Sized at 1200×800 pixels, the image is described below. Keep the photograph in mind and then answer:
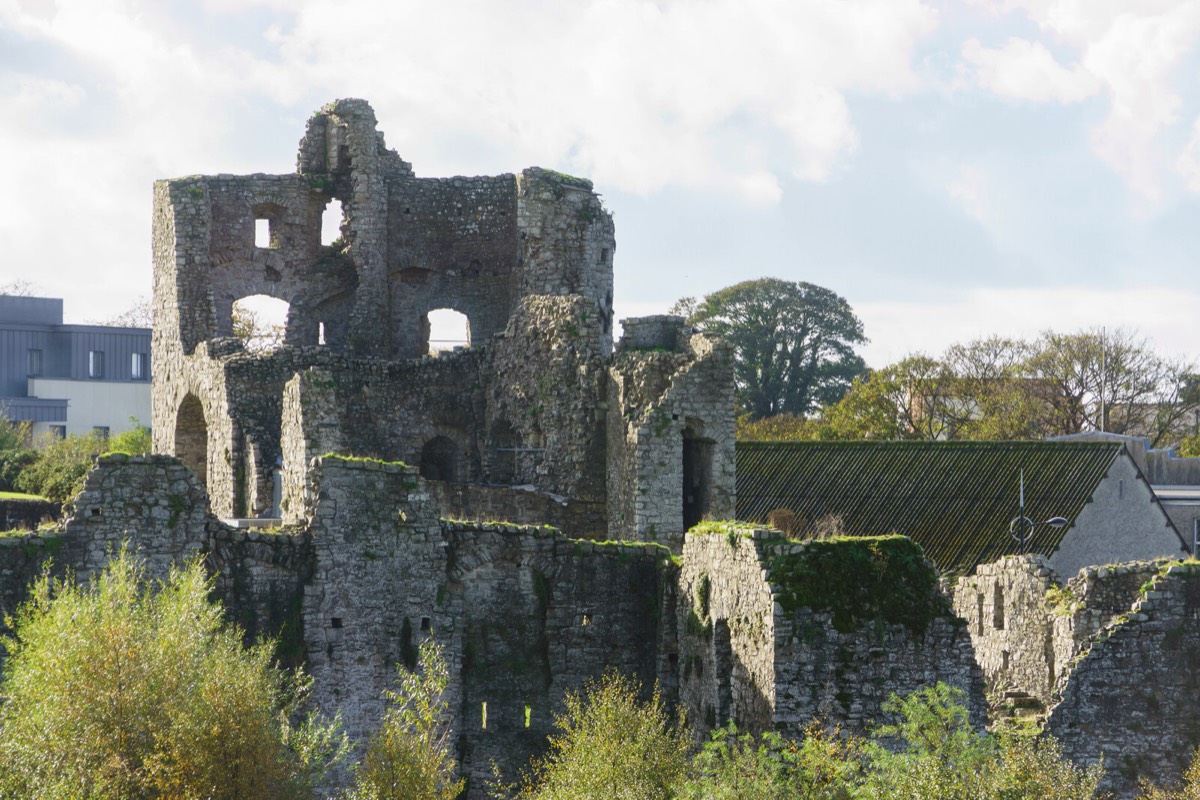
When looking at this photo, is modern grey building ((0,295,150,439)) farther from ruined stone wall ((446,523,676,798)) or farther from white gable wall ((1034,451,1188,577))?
ruined stone wall ((446,523,676,798))

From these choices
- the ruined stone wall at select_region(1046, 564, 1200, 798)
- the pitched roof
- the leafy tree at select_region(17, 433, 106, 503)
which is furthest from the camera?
the leafy tree at select_region(17, 433, 106, 503)

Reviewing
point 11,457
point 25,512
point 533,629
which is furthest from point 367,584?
point 11,457

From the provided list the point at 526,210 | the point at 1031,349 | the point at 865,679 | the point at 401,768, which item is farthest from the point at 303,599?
the point at 1031,349

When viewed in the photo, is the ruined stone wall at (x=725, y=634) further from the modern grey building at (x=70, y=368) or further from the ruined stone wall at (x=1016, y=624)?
the modern grey building at (x=70, y=368)

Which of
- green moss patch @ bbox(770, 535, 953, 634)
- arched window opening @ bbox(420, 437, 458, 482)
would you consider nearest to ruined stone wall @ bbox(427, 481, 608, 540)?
arched window opening @ bbox(420, 437, 458, 482)

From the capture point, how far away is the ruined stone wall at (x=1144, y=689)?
24.5m

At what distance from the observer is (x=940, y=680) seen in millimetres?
23094

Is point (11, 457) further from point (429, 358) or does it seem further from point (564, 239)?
point (564, 239)

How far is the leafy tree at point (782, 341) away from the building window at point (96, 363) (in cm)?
2317

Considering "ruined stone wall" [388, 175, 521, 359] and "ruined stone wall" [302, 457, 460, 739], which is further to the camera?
"ruined stone wall" [388, 175, 521, 359]

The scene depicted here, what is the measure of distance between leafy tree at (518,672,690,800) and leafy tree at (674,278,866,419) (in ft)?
182

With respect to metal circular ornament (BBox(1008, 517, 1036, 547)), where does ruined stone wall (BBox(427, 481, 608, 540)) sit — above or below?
above

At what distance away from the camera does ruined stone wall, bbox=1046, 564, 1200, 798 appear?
965 inches

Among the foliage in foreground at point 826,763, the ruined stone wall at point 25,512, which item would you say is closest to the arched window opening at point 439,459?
the ruined stone wall at point 25,512
